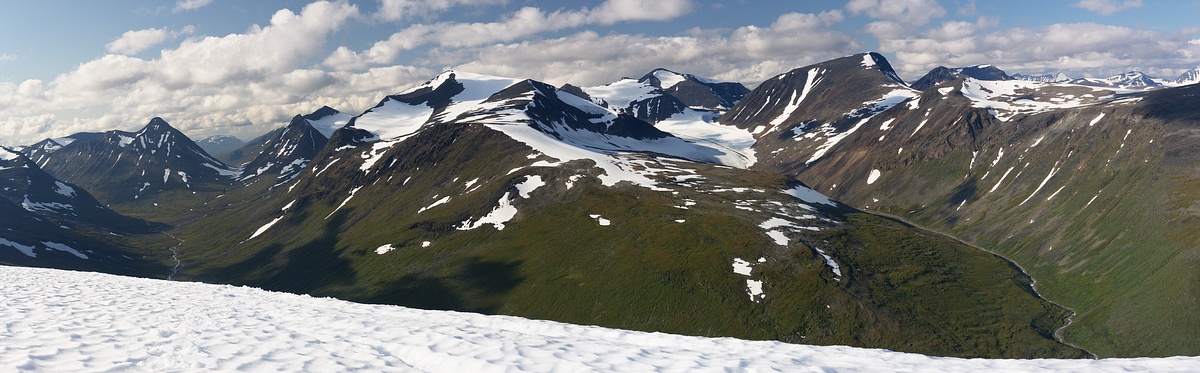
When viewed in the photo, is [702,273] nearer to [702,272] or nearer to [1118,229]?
[702,272]

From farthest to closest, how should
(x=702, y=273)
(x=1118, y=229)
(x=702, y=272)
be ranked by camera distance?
1. (x=1118, y=229)
2. (x=702, y=272)
3. (x=702, y=273)

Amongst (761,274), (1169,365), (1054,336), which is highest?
(1169,365)

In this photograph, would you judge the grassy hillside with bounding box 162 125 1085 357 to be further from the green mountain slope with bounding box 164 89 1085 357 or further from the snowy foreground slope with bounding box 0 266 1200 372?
the snowy foreground slope with bounding box 0 266 1200 372

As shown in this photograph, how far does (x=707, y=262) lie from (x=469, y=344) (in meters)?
121

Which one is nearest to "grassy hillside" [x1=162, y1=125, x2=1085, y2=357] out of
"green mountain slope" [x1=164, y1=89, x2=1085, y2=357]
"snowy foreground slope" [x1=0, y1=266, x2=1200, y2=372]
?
"green mountain slope" [x1=164, y1=89, x2=1085, y2=357]

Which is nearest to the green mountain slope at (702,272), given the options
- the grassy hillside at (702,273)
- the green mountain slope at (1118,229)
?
the grassy hillside at (702,273)

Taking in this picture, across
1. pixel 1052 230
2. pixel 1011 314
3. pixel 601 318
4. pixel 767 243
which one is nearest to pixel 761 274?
pixel 767 243

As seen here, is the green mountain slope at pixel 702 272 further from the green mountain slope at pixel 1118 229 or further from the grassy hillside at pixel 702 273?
the green mountain slope at pixel 1118 229

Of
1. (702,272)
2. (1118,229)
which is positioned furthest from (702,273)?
(1118,229)

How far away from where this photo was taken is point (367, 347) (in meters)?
18.8

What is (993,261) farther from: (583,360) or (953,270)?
(583,360)

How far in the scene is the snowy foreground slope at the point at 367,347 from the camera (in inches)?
648

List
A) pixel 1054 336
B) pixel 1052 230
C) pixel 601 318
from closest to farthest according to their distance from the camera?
pixel 1054 336
pixel 601 318
pixel 1052 230

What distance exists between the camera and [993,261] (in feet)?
495
